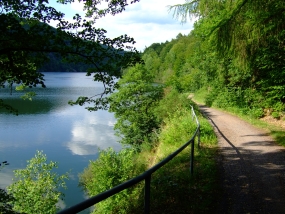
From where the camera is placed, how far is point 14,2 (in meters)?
4.57

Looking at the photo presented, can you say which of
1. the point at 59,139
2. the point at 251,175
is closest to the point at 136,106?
the point at 59,139

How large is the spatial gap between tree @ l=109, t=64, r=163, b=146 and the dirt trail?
16065 millimetres

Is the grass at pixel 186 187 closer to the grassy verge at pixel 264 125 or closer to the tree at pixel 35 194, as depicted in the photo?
the grassy verge at pixel 264 125

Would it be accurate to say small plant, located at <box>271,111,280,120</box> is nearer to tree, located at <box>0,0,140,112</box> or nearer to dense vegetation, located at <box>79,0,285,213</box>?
dense vegetation, located at <box>79,0,285,213</box>

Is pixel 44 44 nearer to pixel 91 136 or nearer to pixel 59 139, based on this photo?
pixel 59 139

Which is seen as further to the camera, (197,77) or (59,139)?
(197,77)

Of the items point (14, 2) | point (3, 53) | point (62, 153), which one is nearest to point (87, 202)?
point (3, 53)

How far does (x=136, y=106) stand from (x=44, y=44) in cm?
2628

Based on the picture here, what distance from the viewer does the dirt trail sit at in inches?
201

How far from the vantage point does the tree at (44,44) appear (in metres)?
4.54

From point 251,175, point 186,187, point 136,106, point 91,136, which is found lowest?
point 91,136

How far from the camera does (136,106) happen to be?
31.2 meters

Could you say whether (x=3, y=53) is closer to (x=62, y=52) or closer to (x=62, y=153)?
(x=62, y=52)

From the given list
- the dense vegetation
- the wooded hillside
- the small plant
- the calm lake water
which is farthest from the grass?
the calm lake water
